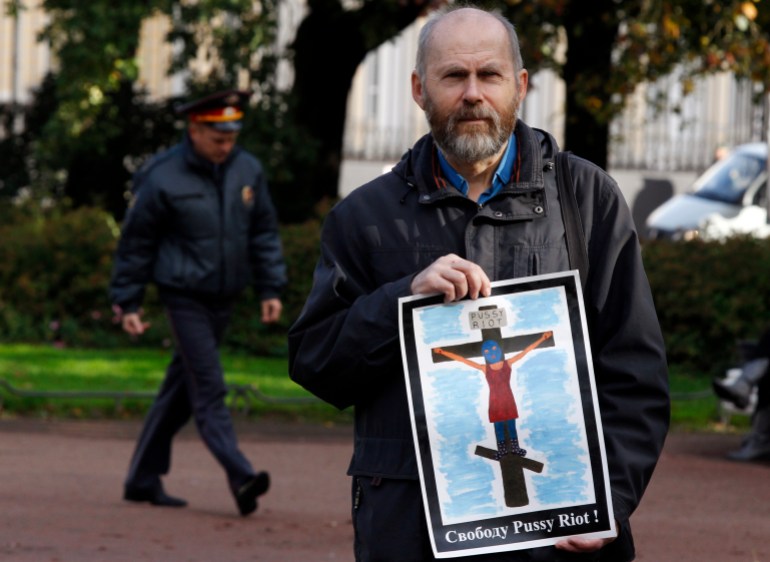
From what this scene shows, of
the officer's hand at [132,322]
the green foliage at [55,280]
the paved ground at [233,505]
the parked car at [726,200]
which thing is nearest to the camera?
the paved ground at [233,505]

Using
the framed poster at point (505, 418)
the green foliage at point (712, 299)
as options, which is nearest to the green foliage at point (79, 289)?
the green foliage at point (712, 299)

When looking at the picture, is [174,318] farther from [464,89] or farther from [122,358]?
[122,358]

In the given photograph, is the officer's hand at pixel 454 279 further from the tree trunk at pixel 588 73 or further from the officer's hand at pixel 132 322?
the tree trunk at pixel 588 73

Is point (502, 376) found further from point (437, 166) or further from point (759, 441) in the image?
point (759, 441)

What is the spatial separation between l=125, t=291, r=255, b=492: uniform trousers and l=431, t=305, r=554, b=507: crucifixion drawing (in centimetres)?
477

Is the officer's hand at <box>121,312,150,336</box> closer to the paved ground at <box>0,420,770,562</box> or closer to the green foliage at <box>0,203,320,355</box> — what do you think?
the paved ground at <box>0,420,770,562</box>

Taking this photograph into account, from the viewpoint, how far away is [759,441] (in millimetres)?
10602

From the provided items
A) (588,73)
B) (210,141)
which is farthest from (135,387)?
(588,73)

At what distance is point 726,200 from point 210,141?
688 inches

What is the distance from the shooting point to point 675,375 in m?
14.9

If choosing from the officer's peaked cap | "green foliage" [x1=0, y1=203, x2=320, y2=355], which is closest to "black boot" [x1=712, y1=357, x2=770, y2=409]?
the officer's peaked cap

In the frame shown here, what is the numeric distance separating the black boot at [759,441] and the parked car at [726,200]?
42.8 ft

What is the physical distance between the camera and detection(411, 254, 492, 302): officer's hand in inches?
133

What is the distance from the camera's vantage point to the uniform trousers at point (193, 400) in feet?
27.0
